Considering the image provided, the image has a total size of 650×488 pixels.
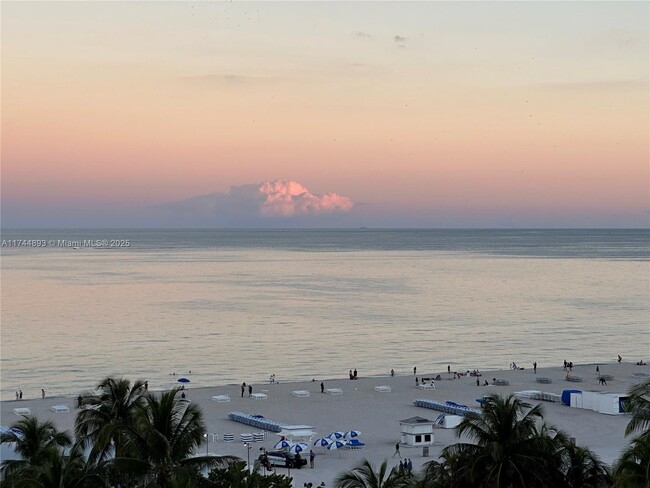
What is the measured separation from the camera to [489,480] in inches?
824

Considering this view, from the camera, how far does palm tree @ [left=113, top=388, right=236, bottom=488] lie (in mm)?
19766

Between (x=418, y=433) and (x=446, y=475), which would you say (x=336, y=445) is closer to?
(x=418, y=433)

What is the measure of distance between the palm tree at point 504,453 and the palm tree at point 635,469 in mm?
1836

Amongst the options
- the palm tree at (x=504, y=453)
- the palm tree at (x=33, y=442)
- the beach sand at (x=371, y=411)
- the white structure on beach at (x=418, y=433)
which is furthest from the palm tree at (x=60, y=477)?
the white structure on beach at (x=418, y=433)

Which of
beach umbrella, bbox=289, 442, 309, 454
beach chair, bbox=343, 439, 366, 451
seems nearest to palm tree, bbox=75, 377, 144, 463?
beach umbrella, bbox=289, 442, 309, 454

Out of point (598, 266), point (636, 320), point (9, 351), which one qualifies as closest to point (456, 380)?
point (9, 351)

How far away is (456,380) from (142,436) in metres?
39.3

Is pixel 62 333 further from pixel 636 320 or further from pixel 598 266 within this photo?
pixel 598 266

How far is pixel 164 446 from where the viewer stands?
20.1m

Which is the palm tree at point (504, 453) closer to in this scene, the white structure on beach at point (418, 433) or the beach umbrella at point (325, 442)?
the beach umbrella at point (325, 442)

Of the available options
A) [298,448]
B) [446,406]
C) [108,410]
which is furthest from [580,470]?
[446,406]

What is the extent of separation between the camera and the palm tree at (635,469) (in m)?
18.5

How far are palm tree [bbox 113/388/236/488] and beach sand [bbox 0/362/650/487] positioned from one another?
41.9ft

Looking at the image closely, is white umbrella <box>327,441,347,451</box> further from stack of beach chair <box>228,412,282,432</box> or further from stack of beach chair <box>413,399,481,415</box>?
stack of beach chair <box>413,399,481,415</box>
